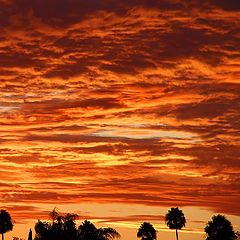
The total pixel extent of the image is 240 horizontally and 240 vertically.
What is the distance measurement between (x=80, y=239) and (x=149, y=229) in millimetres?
70639

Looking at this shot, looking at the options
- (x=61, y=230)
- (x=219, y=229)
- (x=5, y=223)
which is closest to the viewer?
(x=61, y=230)

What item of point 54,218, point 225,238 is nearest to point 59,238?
point 54,218

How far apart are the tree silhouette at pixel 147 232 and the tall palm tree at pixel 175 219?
920 centimetres

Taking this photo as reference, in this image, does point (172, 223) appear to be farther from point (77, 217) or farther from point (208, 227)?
point (77, 217)

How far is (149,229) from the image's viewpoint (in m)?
134

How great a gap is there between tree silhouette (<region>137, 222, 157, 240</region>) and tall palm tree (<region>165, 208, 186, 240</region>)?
920 cm

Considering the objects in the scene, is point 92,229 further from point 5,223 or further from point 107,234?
point 5,223

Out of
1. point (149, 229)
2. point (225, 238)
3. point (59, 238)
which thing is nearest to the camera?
point (59, 238)

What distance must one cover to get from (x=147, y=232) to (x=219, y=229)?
29075 millimetres

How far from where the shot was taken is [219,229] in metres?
107

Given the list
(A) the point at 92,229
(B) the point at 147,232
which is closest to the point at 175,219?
(B) the point at 147,232

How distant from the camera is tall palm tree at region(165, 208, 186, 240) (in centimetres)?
12362

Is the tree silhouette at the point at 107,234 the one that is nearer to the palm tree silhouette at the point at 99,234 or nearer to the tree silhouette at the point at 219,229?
the palm tree silhouette at the point at 99,234

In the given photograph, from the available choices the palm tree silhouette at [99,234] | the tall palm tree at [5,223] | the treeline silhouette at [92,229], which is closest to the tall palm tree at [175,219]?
the treeline silhouette at [92,229]
